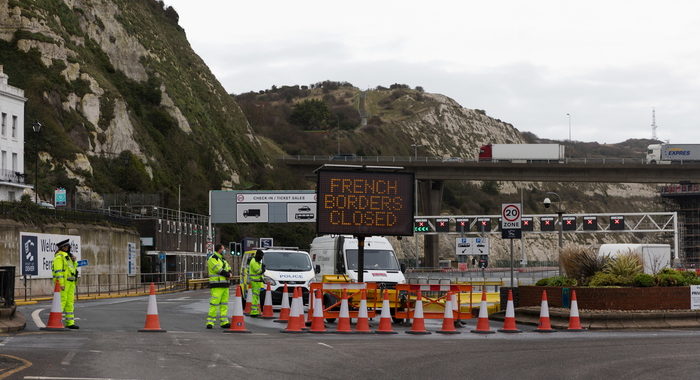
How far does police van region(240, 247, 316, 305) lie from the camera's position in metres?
32.0

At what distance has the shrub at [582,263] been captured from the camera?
26734 mm

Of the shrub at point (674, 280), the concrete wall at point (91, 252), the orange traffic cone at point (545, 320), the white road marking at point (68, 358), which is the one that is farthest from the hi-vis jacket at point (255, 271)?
the concrete wall at point (91, 252)

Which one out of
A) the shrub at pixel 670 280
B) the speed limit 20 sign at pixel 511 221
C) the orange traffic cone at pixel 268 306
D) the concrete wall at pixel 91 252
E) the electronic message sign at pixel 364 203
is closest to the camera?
the shrub at pixel 670 280

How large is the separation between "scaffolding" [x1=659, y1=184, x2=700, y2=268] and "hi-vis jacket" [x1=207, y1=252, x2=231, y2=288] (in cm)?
11681

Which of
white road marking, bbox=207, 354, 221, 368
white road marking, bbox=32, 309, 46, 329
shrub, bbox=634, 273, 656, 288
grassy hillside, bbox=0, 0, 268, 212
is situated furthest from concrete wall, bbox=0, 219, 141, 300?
white road marking, bbox=207, 354, 221, 368

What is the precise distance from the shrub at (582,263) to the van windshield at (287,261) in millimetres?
9230

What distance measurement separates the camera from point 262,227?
110 m

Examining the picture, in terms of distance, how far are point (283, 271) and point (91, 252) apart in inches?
1232

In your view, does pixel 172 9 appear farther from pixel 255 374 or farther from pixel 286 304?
pixel 255 374

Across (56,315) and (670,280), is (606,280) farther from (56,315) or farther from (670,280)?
(56,315)

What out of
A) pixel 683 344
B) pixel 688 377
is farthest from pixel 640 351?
pixel 688 377

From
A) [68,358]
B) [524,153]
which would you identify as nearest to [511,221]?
[68,358]

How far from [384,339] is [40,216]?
37.2 meters

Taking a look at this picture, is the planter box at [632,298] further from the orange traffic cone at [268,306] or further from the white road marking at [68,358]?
the white road marking at [68,358]
